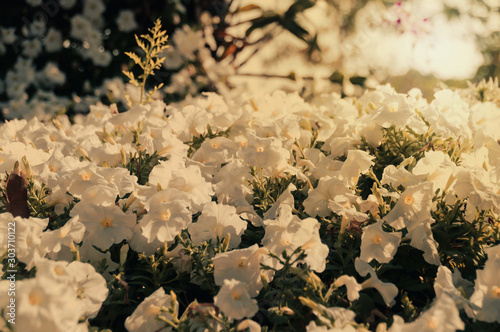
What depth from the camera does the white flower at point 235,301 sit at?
1.13 meters

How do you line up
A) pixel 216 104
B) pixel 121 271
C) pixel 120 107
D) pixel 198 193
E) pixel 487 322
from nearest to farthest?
pixel 487 322 < pixel 121 271 < pixel 198 193 < pixel 216 104 < pixel 120 107

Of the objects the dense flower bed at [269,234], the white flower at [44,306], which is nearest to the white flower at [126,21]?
the dense flower bed at [269,234]

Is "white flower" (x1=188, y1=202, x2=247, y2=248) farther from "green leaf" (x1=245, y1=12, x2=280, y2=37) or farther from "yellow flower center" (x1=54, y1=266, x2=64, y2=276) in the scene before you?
"green leaf" (x1=245, y1=12, x2=280, y2=37)

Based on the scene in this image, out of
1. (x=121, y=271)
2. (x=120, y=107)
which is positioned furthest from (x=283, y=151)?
(x=120, y=107)

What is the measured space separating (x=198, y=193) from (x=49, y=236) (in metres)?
0.44

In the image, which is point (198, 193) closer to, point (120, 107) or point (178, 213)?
point (178, 213)

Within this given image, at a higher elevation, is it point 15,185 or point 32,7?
point 32,7

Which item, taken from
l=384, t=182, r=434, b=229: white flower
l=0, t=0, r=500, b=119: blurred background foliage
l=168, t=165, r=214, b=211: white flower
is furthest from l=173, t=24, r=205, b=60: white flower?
l=384, t=182, r=434, b=229: white flower

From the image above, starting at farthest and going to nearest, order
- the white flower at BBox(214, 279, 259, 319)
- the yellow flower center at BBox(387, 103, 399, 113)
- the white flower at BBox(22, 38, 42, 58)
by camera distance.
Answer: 1. the white flower at BBox(22, 38, 42, 58)
2. the yellow flower center at BBox(387, 103, 399, 113)
3. the white flower at BBox(214, 279, 259, 319)

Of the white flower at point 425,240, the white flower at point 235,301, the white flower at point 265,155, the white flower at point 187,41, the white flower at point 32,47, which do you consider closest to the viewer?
the white flower at point 235,301

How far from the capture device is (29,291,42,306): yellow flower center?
3.01 ft

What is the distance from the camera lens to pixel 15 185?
5.07 feet

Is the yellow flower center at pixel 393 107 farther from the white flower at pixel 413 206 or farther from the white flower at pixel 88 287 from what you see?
the white flower at pixel 88 287

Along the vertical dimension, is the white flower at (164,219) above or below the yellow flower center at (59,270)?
below
